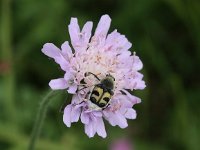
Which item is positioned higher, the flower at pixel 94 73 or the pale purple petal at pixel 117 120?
the flower at pixel 94 73

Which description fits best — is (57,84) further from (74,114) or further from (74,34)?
(74,34)

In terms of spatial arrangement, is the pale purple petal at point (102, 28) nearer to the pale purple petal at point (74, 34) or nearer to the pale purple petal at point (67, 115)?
the pale purple petal at point (74, 34)

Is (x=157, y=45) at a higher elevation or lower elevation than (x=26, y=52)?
higher

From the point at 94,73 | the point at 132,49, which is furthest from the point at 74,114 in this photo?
the point at 132,49

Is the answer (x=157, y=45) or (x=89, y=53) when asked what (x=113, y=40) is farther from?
(x=157, y=45)

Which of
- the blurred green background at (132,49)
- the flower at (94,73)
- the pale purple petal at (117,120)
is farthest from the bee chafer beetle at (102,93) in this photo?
the blurred green background at (132,49)

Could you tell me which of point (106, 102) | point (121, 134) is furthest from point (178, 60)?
point (106, 102)

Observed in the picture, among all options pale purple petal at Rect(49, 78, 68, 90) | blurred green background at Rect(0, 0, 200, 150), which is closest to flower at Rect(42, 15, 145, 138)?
pale purple petal at Rect(49, 78, 68, 90)
